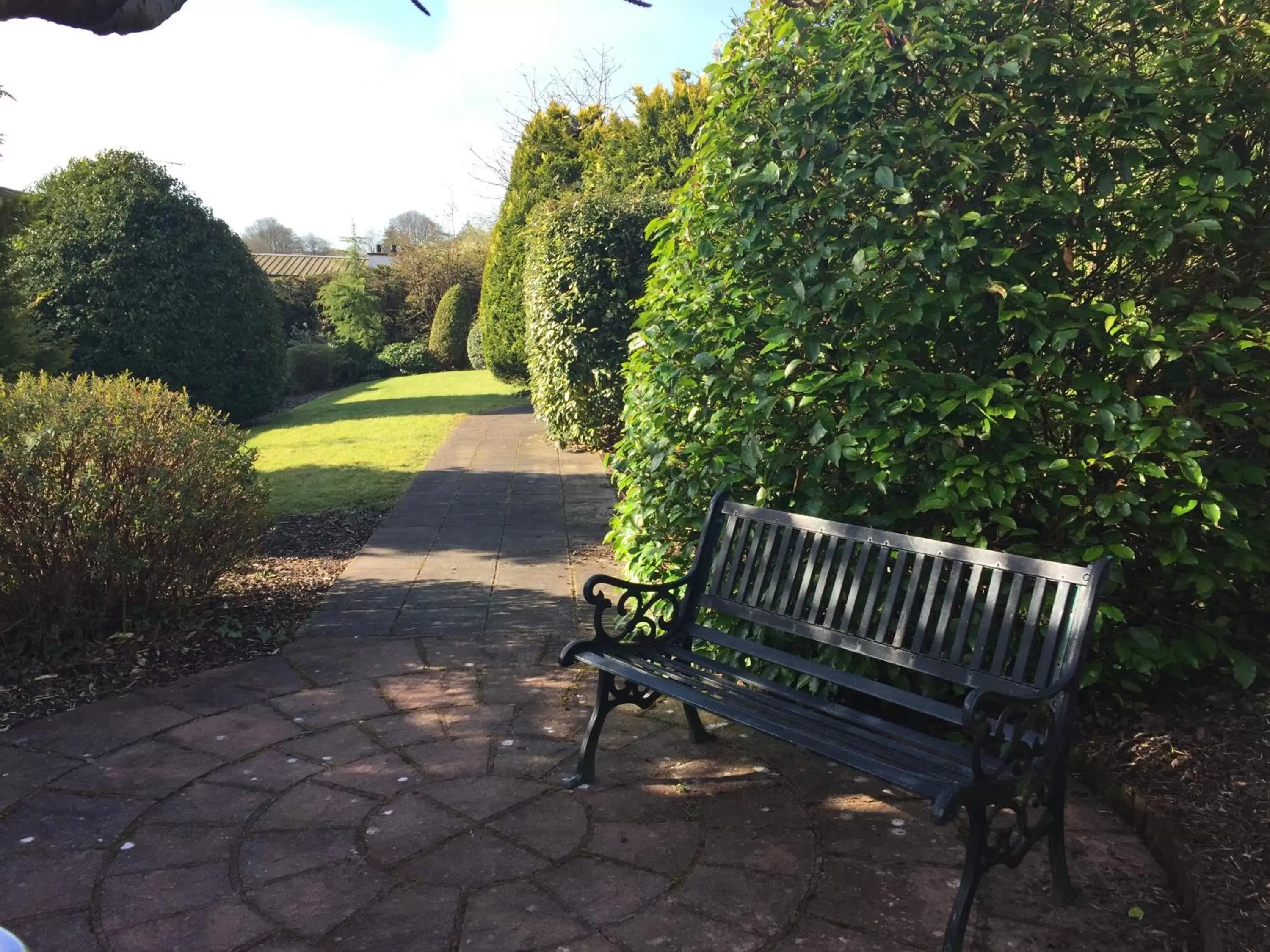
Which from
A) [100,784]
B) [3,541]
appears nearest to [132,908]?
[100,784]

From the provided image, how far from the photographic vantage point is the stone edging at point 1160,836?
2518 millimetres

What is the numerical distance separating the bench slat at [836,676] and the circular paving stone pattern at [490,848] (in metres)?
0.43

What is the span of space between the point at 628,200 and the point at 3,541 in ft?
26.8

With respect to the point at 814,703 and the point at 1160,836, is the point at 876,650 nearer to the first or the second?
the point at 814,703

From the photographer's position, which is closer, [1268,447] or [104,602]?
[1268,447]

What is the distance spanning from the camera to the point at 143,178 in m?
14.5

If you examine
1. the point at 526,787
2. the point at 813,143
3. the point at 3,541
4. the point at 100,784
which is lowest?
the point at 100,784

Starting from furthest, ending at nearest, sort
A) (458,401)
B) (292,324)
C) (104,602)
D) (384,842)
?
1. (292,324)
2. (458,401)
3. (104,602)
4. (384,842)

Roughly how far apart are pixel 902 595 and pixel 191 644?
147 inches

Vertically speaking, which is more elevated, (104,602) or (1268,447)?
(1268,447)

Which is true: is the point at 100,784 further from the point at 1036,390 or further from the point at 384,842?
the point at 1036,390

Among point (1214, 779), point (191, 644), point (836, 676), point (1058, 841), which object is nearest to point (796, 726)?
point (836, 676)

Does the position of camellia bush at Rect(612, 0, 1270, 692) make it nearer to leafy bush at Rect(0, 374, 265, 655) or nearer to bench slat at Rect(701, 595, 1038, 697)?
bench slat at Rect(701, 595, 1038, 697)

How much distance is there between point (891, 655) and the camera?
10.3 ft
